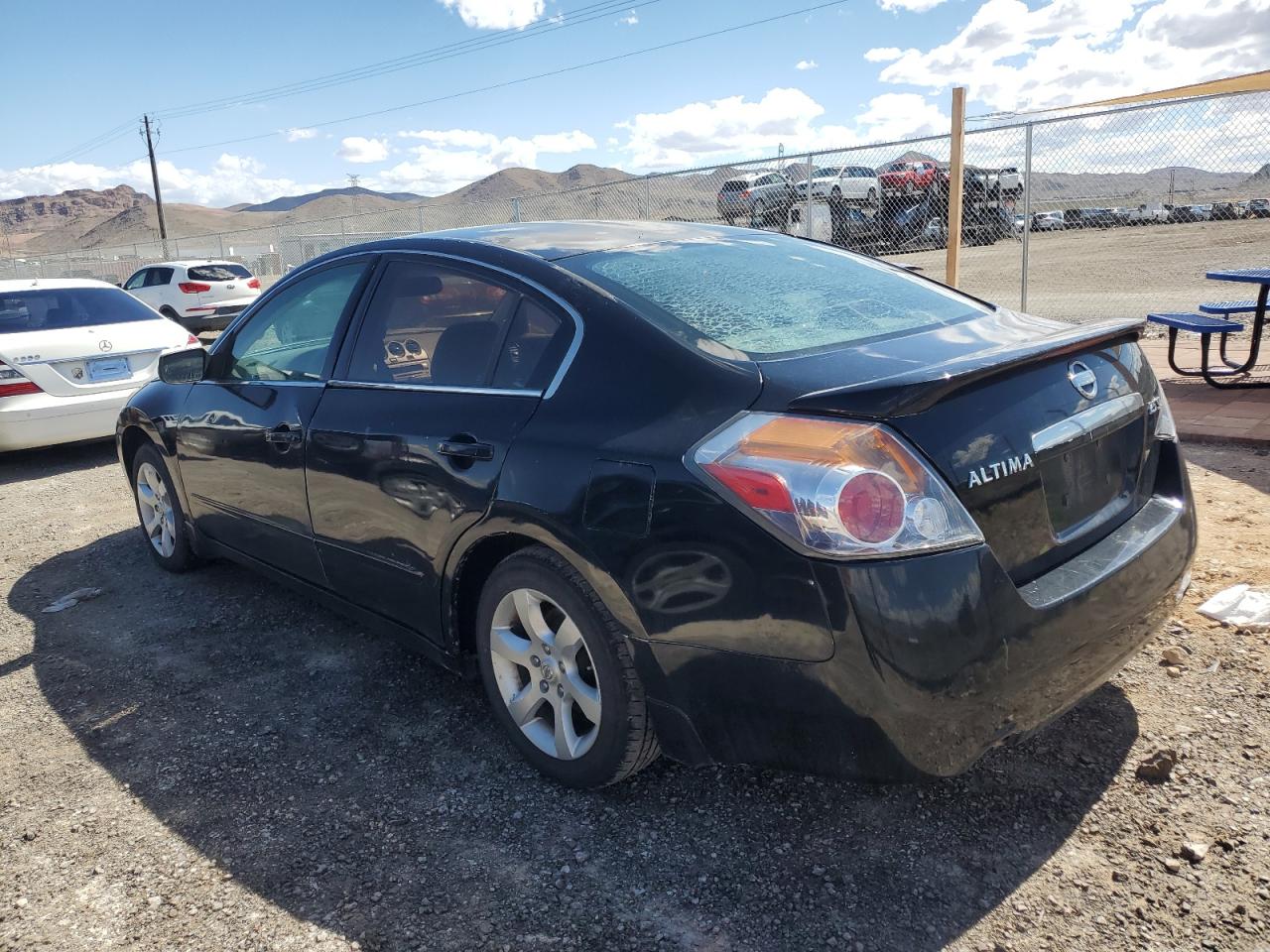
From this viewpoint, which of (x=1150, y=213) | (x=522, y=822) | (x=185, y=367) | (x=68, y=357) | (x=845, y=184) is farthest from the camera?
(x=1150, y=213)

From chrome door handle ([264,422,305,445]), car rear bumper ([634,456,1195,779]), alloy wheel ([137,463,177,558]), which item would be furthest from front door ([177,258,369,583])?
car rear bumper ([634,456,1195,779])

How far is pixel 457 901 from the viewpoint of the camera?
2.29 m

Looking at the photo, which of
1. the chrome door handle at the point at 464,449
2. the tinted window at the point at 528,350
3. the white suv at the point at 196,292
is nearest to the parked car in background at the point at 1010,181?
the tinted window at the point at 528,350

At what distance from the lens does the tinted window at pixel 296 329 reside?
349 cm

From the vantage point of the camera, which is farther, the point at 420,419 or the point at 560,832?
the point at 420,419

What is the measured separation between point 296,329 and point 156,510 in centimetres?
167

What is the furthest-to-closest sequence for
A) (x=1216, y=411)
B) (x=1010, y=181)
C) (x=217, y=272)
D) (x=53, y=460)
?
(x=217, y=272)
(x=1010, y=181)
(x=53, y=460)
(x=1216, y=411)

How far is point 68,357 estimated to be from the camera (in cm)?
715

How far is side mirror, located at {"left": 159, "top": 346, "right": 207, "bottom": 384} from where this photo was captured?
13.5 feet

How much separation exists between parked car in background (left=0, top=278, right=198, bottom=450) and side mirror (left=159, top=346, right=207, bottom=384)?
3.64 metres

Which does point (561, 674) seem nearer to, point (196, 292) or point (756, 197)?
point (756, 197)

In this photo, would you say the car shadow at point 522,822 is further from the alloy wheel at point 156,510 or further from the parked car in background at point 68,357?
the parked car in background at point 68,357

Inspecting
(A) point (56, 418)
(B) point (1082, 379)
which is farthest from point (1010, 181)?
(A) point (56, 418)

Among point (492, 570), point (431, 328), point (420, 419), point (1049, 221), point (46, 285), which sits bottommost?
point (492, 570)
